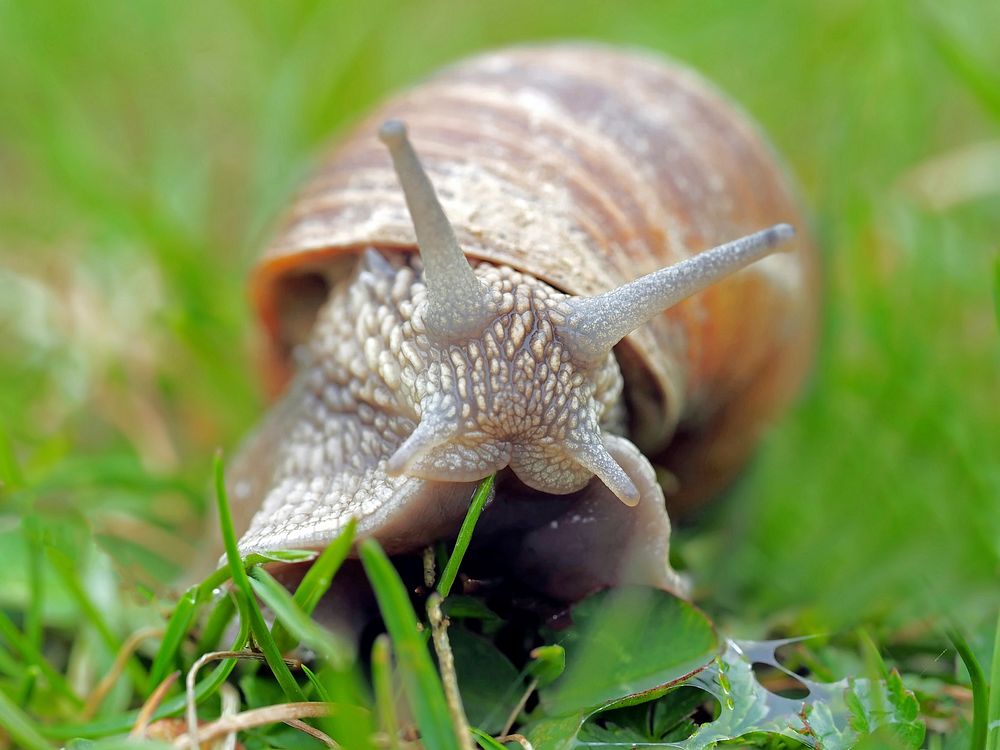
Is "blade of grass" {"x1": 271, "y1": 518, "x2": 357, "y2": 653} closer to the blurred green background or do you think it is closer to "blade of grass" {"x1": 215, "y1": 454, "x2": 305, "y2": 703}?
"blade of grass" {"x1": 215, "y1": 454, "x2": 305, "y2": 703}

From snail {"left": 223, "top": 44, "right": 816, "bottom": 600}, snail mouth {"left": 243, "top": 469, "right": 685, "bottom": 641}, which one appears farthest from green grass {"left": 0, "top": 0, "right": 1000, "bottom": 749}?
snail {"left": 223, "top": 44, "right": 816, "bottom": 600}

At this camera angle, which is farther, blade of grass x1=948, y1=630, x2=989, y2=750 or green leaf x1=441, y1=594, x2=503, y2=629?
green leaf x1=441, y1=594, x2=503, y2=629

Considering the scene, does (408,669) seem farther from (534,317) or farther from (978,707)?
(978,707)

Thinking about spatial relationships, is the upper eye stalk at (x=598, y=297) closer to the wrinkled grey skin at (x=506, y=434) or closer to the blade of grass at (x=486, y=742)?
the wrinkled grey skin at (x=506, y=434)

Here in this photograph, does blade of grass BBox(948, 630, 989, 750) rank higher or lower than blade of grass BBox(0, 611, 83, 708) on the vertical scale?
lower

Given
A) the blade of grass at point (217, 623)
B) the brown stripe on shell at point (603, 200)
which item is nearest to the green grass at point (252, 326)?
the blade of grass at point (217, 623)

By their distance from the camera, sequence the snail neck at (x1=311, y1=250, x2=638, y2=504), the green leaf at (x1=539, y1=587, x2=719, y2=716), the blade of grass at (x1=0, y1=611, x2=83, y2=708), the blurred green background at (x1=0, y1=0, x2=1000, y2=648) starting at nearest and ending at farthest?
the green leaf at (x1=539, y1=587, x2=719, y2=716), the snail neck at (x1=311, y1=250, x2=638, y2=504), the blade of grass at (x1=0, y1=611, x2=83, y2=708), the blurred green background at (x1=0, y1=0, x2=1000, y2=648)

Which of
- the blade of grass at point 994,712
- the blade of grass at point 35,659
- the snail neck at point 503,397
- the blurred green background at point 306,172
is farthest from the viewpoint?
the blurred green background at point 306,172

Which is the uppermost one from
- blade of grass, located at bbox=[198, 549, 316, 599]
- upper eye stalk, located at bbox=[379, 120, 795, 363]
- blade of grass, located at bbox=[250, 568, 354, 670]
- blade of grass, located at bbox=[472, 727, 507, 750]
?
upper eye stalk, located at bbox=[379, 120, 795, 363]
